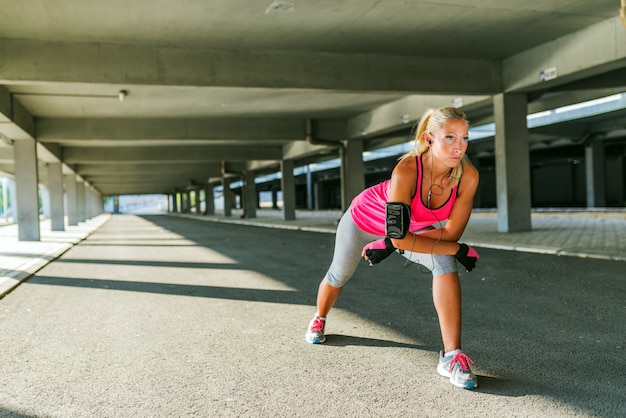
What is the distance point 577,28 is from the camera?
11.3 metres

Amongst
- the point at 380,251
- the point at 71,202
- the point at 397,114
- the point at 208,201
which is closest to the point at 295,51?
the point at 397,114

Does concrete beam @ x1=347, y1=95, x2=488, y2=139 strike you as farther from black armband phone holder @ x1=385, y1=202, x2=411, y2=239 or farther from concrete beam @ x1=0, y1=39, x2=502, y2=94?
black armband phone holder @ x1=385, y1=202, x2=411, y2=239

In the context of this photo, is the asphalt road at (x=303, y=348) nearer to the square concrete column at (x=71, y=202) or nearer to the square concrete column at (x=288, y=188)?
the square concrete column at (x=288, y=188)

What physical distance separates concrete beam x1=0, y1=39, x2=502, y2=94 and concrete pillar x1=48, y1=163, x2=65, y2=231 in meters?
15.5

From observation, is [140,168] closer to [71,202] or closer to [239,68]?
[71,202]

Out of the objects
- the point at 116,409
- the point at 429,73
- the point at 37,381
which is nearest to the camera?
the point at 116,409

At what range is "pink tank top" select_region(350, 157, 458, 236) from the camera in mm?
3354

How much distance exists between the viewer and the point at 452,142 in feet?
10.5

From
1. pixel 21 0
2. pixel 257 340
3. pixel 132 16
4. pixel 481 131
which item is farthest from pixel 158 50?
pixel 481 131

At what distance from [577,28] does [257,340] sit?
10.4m

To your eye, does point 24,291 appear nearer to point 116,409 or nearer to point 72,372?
point 72,372

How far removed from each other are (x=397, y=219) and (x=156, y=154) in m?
25.9

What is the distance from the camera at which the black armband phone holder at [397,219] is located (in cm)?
311

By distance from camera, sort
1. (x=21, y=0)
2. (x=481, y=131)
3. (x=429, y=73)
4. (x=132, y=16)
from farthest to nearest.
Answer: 1. (x=481, y=131)
2. (x=429, y=73)
3. (x=132, y=16)
4. (x=21, y=0)
